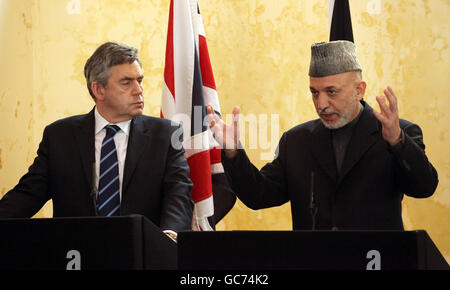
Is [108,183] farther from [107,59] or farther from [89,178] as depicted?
[107,59]

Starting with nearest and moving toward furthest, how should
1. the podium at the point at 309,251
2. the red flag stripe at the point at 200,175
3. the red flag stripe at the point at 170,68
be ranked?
the podium at the point at 309,251
the red flag stripe at the point at 200,175
the red flag stripe at the point at 170,68

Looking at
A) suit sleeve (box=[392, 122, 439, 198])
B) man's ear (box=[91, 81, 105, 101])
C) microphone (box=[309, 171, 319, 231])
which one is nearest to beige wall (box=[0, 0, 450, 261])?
man's ear (box=[91, 81, 105, 101])

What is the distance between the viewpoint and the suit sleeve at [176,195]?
322cm

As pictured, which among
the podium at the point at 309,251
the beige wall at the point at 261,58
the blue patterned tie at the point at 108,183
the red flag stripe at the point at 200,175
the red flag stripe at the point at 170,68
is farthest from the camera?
the beige wall at the point at 261,58

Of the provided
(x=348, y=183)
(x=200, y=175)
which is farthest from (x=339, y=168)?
(x=200, y=175)

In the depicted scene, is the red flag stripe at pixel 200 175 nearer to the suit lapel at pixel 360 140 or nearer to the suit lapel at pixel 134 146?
the suit lapel at pixel 134 146

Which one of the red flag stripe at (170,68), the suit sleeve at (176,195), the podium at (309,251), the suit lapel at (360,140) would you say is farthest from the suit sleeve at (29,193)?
the podium at (309,251)

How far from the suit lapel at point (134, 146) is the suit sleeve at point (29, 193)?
41 cm

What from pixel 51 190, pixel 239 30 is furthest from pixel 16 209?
pixel 239 30

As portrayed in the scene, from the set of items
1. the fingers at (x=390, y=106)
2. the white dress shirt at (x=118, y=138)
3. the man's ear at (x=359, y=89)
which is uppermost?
the man's ear at (x=359, y=89)

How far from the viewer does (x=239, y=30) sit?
17.1ft

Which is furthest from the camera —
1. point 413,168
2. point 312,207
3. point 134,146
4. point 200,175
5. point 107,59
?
point 200,175

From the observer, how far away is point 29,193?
3355 mm

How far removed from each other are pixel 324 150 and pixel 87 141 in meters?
1.15
